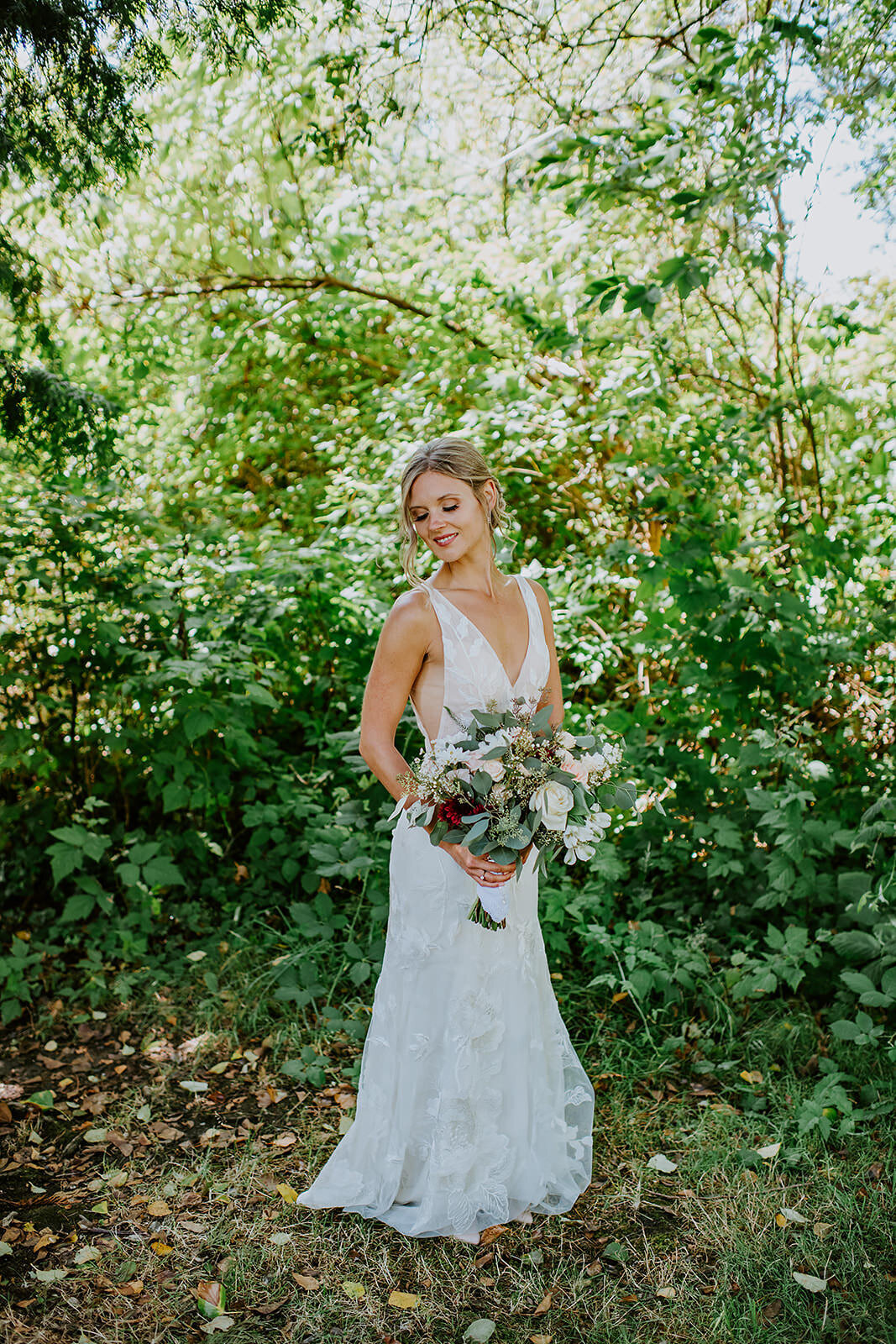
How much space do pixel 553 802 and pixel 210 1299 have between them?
5.57ft

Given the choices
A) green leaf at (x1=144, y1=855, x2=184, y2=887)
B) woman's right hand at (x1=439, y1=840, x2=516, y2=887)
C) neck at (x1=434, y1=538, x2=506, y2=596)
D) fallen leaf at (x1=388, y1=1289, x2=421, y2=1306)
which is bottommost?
fallen leaf at (x1=388, y1=1289, x2=421, y2=1306)

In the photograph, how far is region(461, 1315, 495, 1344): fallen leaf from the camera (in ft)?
7.77

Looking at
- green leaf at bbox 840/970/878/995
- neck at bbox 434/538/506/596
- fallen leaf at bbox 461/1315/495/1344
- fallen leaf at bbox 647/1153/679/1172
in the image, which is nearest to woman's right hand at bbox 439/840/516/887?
neck at bbox 434/538/506/596

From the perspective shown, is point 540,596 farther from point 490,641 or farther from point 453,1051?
point 453,1051

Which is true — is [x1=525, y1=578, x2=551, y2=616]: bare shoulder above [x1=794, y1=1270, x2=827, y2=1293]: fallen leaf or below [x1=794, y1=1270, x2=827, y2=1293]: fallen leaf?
above

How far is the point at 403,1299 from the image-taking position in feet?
8.15

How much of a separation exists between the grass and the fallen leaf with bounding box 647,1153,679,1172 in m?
0.02

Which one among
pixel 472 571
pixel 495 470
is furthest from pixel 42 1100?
pixel 495 470

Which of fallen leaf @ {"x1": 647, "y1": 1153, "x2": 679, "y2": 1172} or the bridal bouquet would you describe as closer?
the bridal bouquet

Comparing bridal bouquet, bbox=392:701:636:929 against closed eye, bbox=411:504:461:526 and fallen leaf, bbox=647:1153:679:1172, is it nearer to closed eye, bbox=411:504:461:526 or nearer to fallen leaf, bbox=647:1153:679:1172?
closed eye, bbox=411:504:461:526

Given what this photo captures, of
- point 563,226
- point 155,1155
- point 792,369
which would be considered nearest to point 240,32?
point 563,226

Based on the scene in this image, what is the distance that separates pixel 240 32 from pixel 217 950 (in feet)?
12.8

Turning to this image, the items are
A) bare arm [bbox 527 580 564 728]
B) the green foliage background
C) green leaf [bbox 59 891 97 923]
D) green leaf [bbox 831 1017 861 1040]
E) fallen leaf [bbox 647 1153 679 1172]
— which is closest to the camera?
bare arm [bbox 527 580 564 728]

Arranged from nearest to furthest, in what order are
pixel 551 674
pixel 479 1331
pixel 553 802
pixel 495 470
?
1. pixel 553 802
2. pixel 479 1331
3. pixel 551 674
4. pixel 495 470
